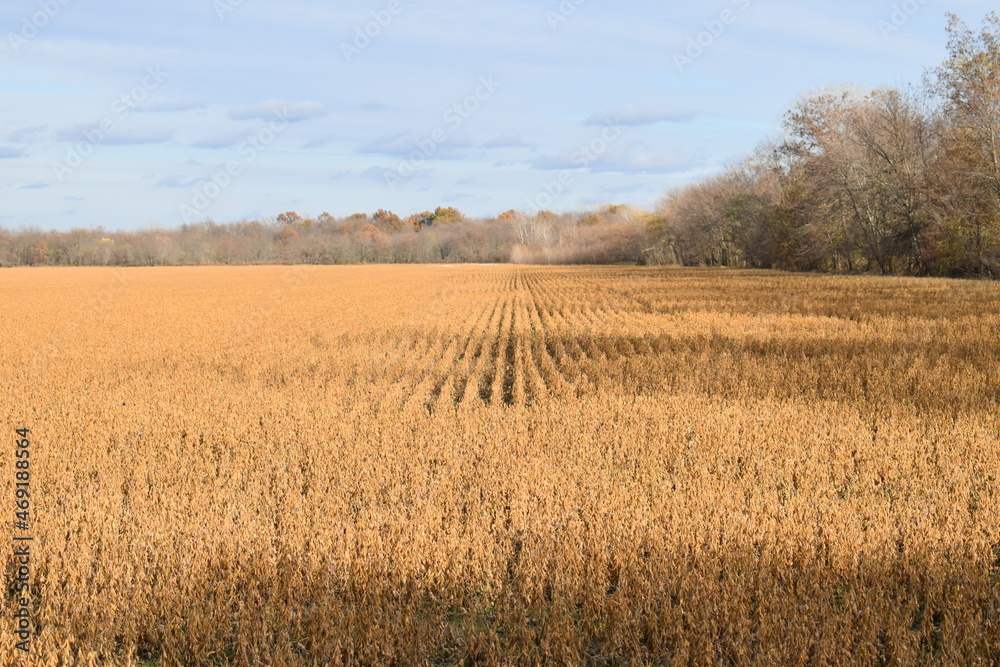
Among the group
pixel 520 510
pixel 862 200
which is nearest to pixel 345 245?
pixel 862 200

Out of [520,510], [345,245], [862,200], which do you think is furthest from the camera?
[345,245]

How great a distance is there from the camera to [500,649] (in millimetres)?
3980

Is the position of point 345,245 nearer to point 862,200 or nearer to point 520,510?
point 862,200

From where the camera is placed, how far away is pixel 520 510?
593cm

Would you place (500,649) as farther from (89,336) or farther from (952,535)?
(89,336)

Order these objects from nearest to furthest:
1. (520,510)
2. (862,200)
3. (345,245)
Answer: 1. (520,510)
2. (862,200)
3. (345,245)

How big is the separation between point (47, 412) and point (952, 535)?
10.2 meters

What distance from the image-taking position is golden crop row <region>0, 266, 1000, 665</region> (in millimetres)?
4125

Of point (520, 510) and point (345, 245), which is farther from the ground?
point (345, 245)

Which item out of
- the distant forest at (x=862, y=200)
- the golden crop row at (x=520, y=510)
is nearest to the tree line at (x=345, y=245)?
the distant forest at (x=862, y=200)

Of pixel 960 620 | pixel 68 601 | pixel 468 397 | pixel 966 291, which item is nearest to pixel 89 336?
pixel 468 397

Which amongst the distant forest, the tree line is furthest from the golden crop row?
the tree line

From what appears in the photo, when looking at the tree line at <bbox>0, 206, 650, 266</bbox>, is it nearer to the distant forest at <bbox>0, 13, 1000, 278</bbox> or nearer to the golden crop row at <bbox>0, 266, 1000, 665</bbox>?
the distant forest at <bbox>0, 13, 1000, 278</bbox>

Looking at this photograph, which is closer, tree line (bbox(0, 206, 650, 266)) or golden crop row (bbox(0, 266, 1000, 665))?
golden crop row (bbox(0, 266, 1000, 665))
